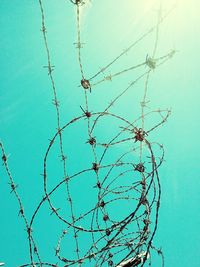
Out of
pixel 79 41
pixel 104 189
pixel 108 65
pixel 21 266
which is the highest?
pixel 79 41

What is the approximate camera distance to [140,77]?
4.93 m

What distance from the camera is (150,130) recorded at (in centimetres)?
504

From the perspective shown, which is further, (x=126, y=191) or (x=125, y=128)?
(x=126, y=191)

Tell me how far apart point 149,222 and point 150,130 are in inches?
46.4

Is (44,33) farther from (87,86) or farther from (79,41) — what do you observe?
(87,86)

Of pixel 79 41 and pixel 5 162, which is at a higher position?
pixel 79 41

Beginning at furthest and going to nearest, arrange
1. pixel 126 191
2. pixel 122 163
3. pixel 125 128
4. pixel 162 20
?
pixel 126 191 < pixel 122 163 < pixel 125 128 < pixel 162 20

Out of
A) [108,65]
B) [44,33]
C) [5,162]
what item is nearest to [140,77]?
[108,65]

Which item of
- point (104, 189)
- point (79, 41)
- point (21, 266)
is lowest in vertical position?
point (21, 266)

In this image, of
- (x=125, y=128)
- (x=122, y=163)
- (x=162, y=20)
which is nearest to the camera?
(x=162, y=20)

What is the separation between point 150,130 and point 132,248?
5.03 ft

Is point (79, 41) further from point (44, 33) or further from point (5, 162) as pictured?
point (5, 162)

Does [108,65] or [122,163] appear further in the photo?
[122,163]

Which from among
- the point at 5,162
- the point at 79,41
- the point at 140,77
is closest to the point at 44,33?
the point at 79,41
